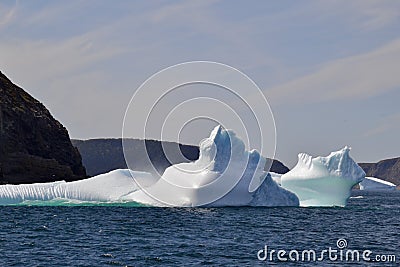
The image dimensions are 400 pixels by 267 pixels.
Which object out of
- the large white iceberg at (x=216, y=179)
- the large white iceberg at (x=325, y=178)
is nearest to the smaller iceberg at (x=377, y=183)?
the large white iceberg at (x=325, y=178)

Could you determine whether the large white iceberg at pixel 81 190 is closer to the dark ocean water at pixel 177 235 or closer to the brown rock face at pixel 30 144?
the dark ocean water at pixel 177 235

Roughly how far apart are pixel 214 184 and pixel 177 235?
1542 centimetres

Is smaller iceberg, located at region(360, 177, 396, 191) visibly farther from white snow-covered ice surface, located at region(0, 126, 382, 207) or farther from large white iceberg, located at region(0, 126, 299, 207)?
large white iceberg, located at region(0, 126, 299, 207)

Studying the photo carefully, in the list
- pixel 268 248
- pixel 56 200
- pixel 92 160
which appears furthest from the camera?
pixel 92 160

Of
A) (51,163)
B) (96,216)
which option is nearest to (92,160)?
(51,163)

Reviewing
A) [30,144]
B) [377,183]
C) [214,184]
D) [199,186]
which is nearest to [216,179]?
[214,184]

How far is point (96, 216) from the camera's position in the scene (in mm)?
42594

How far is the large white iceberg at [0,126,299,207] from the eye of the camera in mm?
48000

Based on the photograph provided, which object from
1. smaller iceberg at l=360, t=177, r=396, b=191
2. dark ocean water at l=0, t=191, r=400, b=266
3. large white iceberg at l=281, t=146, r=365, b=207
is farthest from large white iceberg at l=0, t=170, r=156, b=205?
smaller iceberg at l=360, t=177, r=396, b=191

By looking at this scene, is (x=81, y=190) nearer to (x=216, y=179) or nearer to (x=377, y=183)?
(x=216, y=179)

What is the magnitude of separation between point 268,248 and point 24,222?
16.3 m

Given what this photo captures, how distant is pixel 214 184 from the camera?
156 feet

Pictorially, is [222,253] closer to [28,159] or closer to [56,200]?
[56,200]

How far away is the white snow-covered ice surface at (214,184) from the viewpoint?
4819 centimetres
